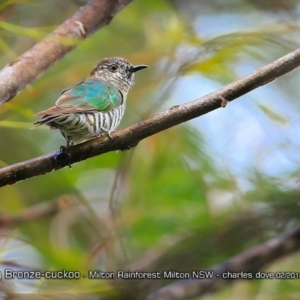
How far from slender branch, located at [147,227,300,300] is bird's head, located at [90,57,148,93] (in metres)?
1.52

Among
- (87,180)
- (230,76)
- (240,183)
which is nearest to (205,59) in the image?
(230,76)

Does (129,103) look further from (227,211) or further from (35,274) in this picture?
(35,274)

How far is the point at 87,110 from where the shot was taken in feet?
8.69

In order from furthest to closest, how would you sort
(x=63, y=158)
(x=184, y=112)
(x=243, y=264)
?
(x=243, y=264) → (x=63, y=158) → (x=184, y=112)

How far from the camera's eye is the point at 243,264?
2363 mm

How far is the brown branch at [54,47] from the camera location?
82.0 inches

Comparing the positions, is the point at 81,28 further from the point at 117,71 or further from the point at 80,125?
the point at 117,71

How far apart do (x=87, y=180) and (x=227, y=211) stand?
1121mm

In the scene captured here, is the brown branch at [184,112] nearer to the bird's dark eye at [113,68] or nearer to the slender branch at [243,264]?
the slender branch at [243,264]

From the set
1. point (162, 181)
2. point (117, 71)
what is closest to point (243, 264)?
point (162, 181)

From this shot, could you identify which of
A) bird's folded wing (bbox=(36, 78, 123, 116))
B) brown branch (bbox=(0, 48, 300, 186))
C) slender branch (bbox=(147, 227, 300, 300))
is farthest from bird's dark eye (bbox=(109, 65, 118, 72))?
brown branch (bbox=(0, 48, 300, 186))

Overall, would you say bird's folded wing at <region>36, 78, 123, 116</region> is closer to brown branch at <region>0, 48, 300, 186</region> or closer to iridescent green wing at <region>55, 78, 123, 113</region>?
iridescent green wing at <region>55, 78, 123, 113</region>

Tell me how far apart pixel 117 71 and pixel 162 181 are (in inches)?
46.1

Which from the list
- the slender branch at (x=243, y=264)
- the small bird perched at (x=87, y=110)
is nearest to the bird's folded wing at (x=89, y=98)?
the small bird perched at (x=87, y=110)
